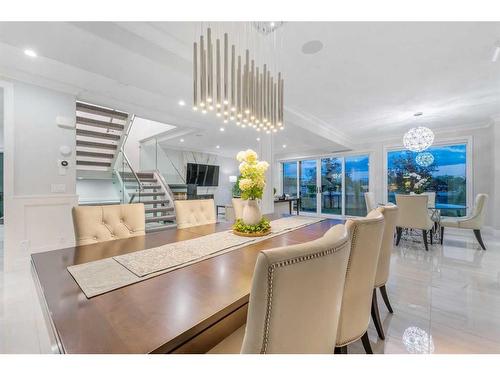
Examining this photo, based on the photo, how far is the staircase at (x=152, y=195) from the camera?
495 centimetres

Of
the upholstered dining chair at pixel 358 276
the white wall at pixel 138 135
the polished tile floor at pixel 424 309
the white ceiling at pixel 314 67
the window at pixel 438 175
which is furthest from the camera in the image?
the white wall at pixel 138 135

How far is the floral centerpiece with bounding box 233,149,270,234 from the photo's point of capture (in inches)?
73.1

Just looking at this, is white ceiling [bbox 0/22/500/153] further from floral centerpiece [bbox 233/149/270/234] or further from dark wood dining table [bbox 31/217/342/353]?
dark wood dining table [bbox 31/217/342/353]

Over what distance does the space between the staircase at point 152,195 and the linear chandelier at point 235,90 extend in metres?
3.38

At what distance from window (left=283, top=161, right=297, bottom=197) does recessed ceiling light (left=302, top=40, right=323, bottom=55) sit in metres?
6.45

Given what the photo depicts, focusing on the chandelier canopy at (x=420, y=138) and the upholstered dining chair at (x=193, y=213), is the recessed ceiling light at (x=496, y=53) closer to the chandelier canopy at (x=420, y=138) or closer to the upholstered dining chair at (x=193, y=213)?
the chandelier canopy at (x=420, y=138)

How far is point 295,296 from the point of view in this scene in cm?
64

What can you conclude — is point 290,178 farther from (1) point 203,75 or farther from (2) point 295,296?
(2) point 295,296

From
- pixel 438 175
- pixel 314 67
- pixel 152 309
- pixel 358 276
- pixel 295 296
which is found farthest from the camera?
pixel 438 175

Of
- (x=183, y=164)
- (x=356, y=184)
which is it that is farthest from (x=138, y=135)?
(x=356, y=184)

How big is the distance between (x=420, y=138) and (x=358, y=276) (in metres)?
4.29

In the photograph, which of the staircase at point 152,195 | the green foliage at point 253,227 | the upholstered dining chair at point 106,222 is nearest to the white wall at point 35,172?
the staircase at point 152,195

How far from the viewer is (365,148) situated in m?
7.03

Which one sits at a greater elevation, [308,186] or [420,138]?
[420,138]
